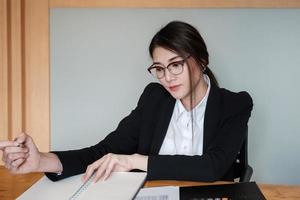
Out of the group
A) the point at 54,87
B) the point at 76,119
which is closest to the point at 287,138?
the point at 76,119

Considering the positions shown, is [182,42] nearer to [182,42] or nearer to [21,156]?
[182,42]

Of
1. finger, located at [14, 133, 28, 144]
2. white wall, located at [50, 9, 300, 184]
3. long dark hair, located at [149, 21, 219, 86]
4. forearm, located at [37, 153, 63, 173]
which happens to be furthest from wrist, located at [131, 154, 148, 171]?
white wall, located at [50, 9, 300, 184]

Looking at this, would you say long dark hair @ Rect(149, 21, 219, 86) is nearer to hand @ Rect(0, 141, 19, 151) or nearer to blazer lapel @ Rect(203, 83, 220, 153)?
blazer lapel @ Rect(203, 83, 220, 153)

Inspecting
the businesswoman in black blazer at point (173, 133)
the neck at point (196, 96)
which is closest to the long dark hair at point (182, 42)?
the businesswoman in black blazer at point (173, 133)

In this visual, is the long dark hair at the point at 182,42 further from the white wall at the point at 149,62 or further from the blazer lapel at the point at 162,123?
the white wall at the point at 149,62

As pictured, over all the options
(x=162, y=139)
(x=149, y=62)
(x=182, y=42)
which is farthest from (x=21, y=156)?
(x=149, y=62)

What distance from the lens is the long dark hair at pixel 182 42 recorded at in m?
1.50

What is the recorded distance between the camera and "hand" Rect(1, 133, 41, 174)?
1.20 meters

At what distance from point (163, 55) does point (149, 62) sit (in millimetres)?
971

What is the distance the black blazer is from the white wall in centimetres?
75

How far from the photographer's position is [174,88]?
5.07ft

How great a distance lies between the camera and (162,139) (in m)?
1.63

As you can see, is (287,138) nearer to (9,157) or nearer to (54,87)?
(54,87)

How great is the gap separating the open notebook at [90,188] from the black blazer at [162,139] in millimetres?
67
